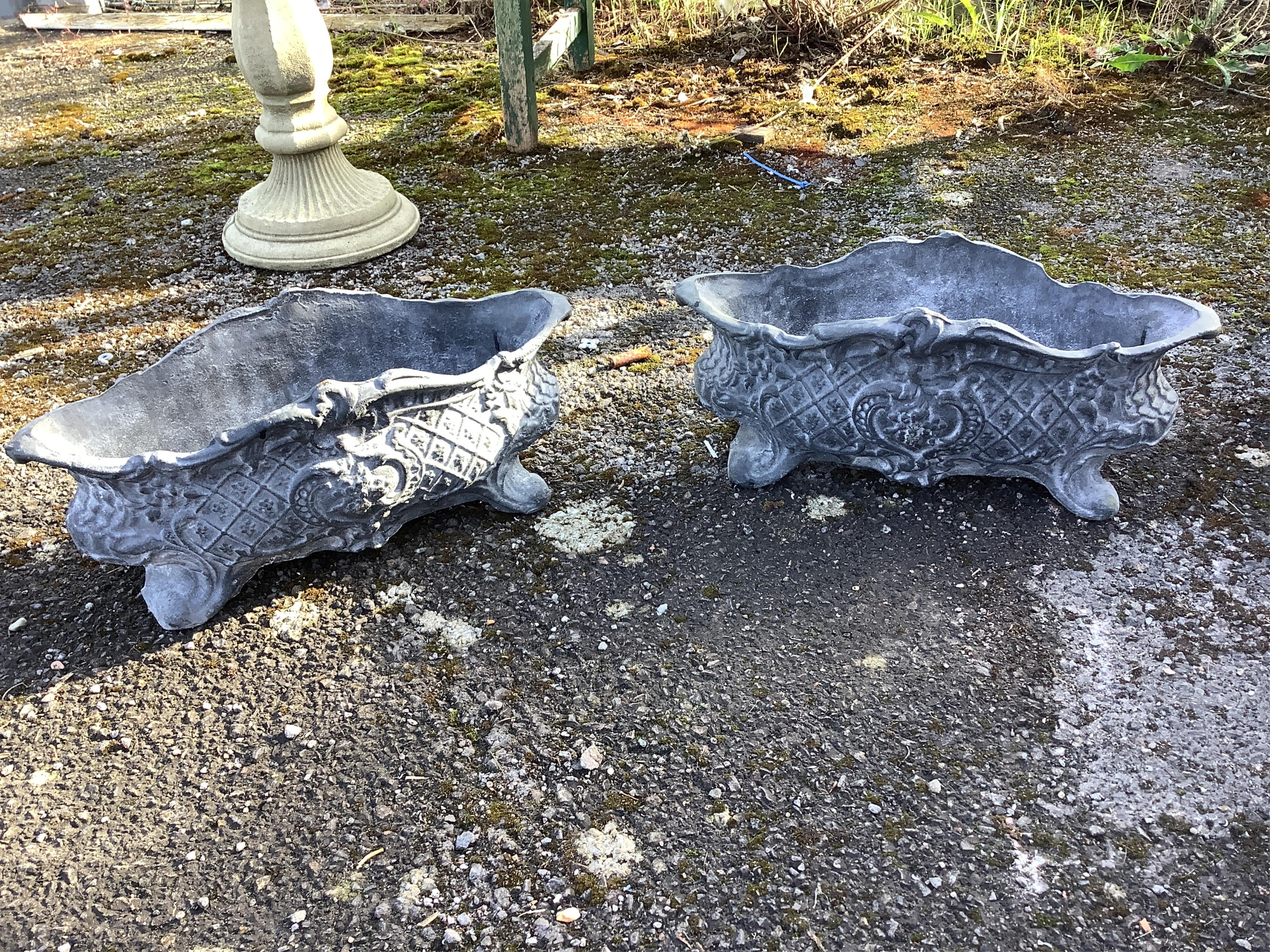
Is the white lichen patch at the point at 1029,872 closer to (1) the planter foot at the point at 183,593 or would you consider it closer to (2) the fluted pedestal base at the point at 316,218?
(1) the planter foot at the point at 183,593

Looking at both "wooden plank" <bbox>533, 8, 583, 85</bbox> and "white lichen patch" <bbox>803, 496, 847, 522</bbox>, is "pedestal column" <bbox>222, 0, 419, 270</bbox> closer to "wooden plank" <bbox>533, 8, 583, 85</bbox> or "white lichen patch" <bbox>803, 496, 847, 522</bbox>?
"wooden plank" <bbox>533, 8, 583, 85</bbox>

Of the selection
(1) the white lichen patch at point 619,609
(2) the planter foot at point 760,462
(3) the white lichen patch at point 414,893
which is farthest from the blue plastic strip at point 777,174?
(3) the white lichen patch at point 414,893

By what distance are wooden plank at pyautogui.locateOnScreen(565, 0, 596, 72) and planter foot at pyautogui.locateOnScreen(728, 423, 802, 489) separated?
3.45 metres

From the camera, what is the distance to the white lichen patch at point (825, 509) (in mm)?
2461

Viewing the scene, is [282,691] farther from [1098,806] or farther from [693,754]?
[1098,806]

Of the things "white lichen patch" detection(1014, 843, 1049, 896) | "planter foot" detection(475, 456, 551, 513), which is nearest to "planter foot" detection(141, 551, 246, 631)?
"planter foot" detection(475, 456, 551, 513)

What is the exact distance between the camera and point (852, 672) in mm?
2076

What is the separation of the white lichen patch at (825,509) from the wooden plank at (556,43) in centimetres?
273

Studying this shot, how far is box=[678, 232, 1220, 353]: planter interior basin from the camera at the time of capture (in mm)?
2449

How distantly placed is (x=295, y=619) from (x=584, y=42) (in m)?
4.01

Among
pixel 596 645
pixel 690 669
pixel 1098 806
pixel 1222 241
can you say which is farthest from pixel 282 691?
pixel 1222 241

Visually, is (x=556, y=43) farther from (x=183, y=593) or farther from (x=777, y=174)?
(x=183, y=593)

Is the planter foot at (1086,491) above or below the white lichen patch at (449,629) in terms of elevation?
above

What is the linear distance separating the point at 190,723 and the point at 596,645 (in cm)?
82
